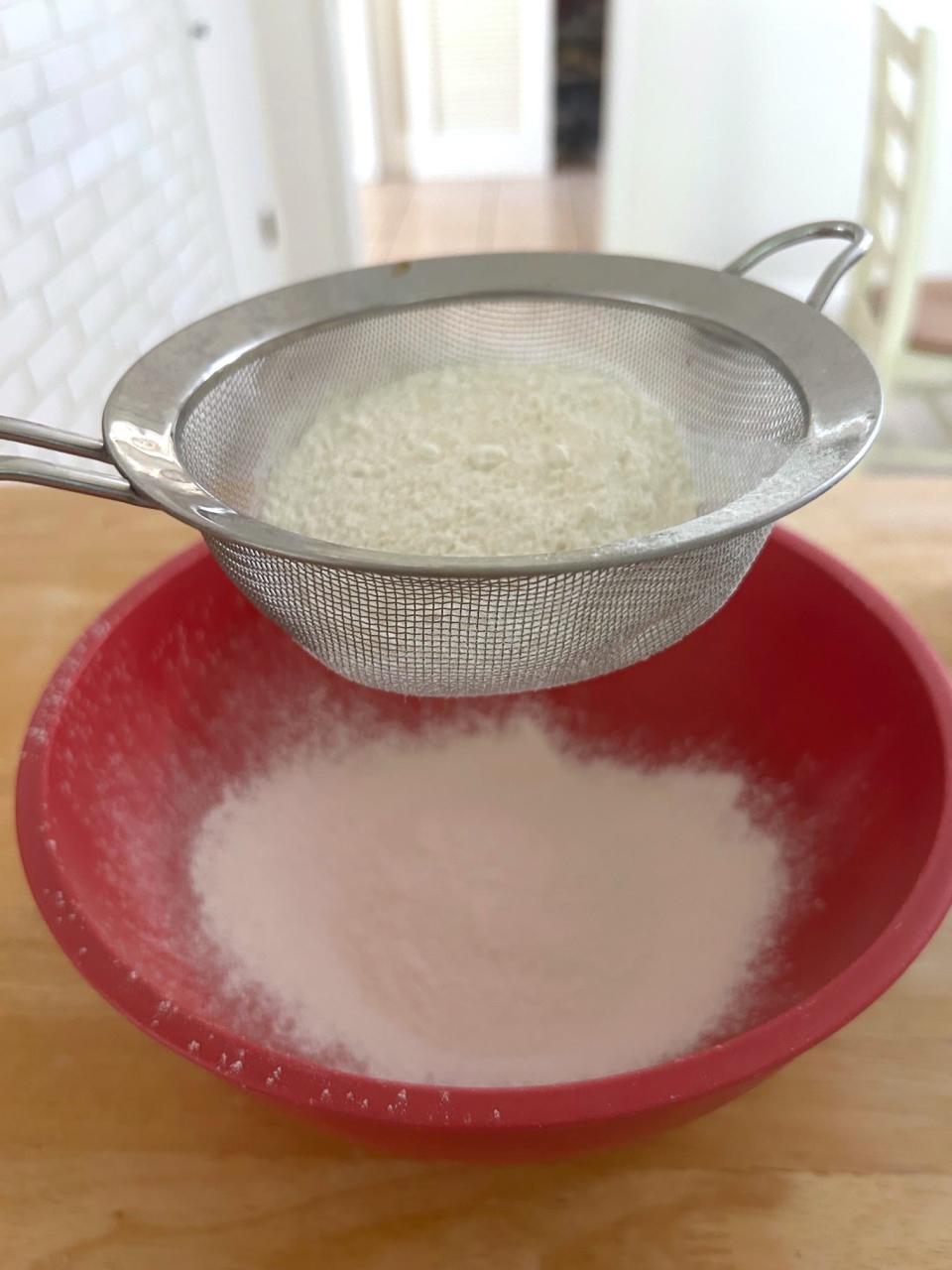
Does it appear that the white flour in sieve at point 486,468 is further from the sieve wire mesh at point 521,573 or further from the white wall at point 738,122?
the white wall at point 738,122

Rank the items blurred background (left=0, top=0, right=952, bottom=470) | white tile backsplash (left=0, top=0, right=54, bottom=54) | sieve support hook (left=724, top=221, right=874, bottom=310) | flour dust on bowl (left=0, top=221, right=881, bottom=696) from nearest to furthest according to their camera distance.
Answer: flour dust on bowl (left=0, top=221, right=881, bottom=696)
sieve support hook (left=724, top=221, right=874, bottom=310)
white tile backsplash (left=0, top=0, right=54, bottom=54)
blurred background (left=0, top=0, right=952, bottom=470)

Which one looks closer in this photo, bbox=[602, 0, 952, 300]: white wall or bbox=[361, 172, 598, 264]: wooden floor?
bbox=[602, 0, 952, 300]: white wall

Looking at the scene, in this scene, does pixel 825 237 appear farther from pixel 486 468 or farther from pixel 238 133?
pixel 238 133

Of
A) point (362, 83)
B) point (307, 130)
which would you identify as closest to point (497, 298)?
point (307, 130)

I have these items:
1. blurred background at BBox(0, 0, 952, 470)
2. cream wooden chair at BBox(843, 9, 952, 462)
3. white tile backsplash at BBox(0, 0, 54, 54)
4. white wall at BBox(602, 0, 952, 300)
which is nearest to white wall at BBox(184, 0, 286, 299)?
blurred background at BBox(0, 0, 952, 470)

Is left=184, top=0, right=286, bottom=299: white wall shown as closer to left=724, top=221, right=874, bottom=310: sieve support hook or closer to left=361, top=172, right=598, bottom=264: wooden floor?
left=361, top=172, right=598, bottom=264: wooden floor

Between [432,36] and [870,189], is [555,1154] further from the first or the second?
[432,36]

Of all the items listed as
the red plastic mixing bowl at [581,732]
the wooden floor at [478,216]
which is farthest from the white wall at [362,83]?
the red plastic mixing bowl at [581,732]
